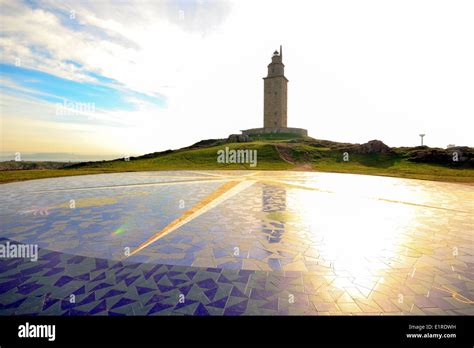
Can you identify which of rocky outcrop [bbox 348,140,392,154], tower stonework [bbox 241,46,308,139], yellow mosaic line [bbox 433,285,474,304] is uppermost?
tower stonework [bbox 241,46,308,139]

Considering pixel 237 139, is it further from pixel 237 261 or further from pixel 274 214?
pixel 237 261

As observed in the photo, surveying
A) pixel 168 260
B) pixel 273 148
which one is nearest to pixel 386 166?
pixel 273 148

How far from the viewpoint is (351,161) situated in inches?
1641

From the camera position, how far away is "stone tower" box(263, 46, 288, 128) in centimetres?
7400

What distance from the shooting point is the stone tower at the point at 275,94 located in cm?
7400

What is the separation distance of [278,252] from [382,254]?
242 cm

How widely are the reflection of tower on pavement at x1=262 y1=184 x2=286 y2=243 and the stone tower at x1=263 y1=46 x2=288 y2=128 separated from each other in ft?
212

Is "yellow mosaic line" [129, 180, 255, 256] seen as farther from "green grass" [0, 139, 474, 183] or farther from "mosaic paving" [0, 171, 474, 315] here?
"green grass" [0, 139, 474, 183]

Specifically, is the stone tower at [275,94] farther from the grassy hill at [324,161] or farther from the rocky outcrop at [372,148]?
the rocky outcrop at [372,148]

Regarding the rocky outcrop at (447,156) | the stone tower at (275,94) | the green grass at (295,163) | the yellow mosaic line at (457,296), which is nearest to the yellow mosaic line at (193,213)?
the yellow mosaic line at (457,296)

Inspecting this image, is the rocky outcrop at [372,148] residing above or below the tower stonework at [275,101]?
below

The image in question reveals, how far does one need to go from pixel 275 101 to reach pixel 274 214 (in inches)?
2785

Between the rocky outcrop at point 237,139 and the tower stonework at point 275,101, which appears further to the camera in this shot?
the tower stonework at point 275,101
